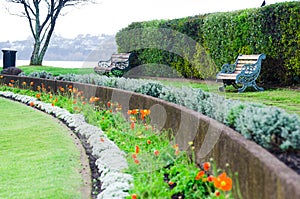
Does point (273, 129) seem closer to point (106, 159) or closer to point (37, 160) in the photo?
point (106, 159)

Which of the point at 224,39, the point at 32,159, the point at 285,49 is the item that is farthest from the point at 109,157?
the point at 224,39

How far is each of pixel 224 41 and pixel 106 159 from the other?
7936 millimetres

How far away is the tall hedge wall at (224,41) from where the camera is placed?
10.1 metres

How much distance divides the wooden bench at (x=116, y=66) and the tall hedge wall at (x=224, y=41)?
794mm

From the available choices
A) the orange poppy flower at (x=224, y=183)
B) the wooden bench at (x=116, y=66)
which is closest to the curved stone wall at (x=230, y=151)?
the orange poppy flower at (x=224, y=183)

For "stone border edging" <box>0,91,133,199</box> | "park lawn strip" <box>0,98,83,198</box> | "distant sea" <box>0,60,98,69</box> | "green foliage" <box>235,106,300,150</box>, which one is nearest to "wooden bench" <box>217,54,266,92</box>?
"stone border edging" <box>0,91,133,199</box>

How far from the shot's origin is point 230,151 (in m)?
3.26

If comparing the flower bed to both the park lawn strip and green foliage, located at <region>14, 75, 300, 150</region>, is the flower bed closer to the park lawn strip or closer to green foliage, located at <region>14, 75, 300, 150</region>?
the park lawn strip

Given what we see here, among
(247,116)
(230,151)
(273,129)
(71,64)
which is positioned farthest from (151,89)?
(71,64)

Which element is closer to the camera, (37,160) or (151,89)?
(37,160)

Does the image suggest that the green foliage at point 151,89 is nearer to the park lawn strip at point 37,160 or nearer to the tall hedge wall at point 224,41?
the park lawn strip at point 37,160

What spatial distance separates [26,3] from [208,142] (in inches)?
892

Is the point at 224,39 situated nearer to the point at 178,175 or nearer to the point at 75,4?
the point at 178,175

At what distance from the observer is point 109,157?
15.8 ft
